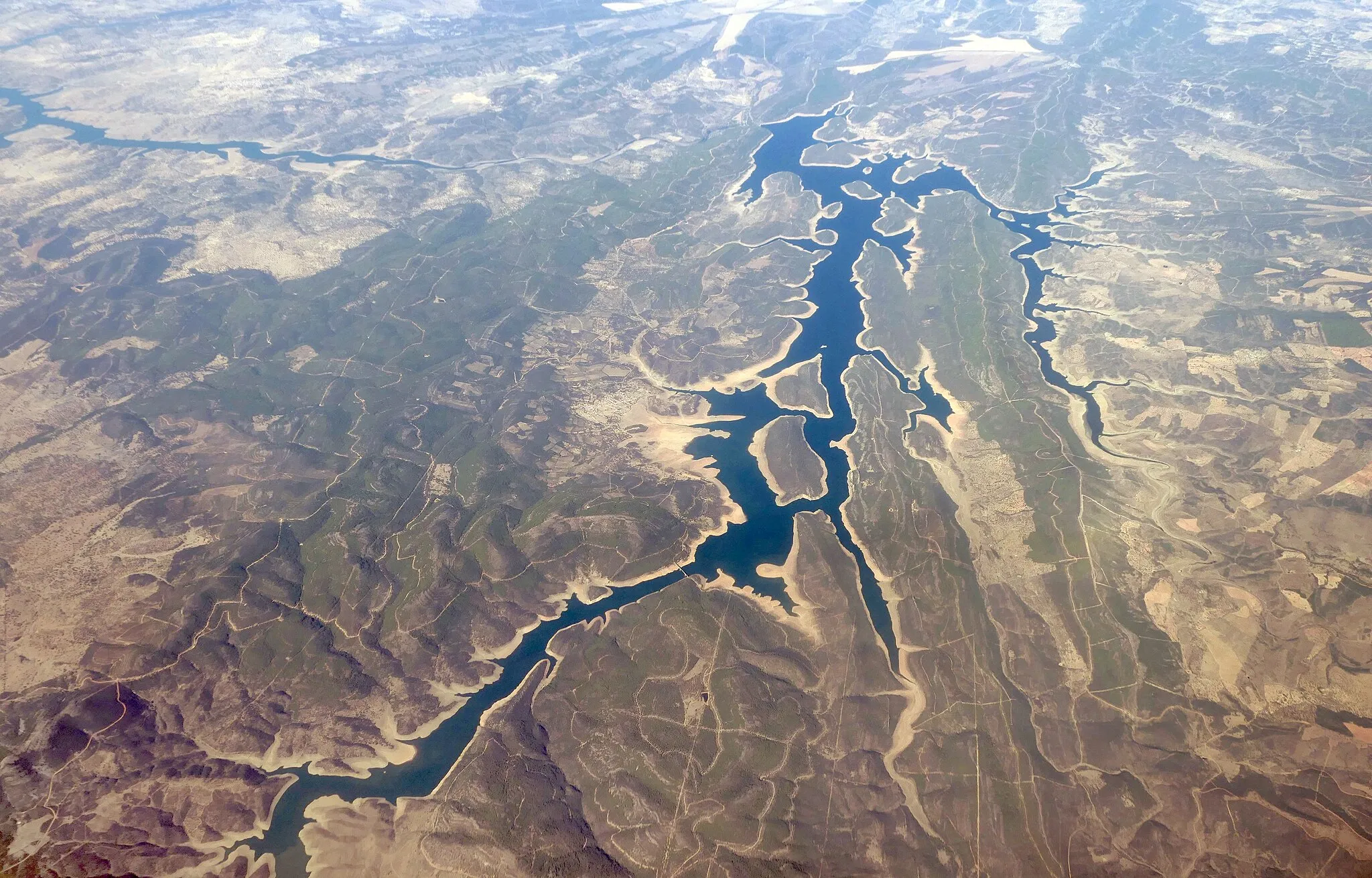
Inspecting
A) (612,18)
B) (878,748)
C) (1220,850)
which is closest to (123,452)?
(878,748)

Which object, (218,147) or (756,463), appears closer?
(756,463)

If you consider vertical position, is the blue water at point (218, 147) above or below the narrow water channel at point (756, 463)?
above

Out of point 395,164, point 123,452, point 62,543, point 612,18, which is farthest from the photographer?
point 612,18

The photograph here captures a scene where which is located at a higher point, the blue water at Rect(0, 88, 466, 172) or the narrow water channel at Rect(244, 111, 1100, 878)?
the blue water at Rect(0, 88, 466, 172)

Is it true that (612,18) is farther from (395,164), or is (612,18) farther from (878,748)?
(878,748)

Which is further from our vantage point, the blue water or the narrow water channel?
the blue water

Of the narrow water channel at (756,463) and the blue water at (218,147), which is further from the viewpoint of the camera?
the blue water at (218,147)

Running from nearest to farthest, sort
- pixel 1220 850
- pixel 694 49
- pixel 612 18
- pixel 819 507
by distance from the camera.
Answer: pixel 1220 850 → pixel 819 507 → pixel 694 49 → pixel 612 18

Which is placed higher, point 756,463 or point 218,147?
point 218,147
